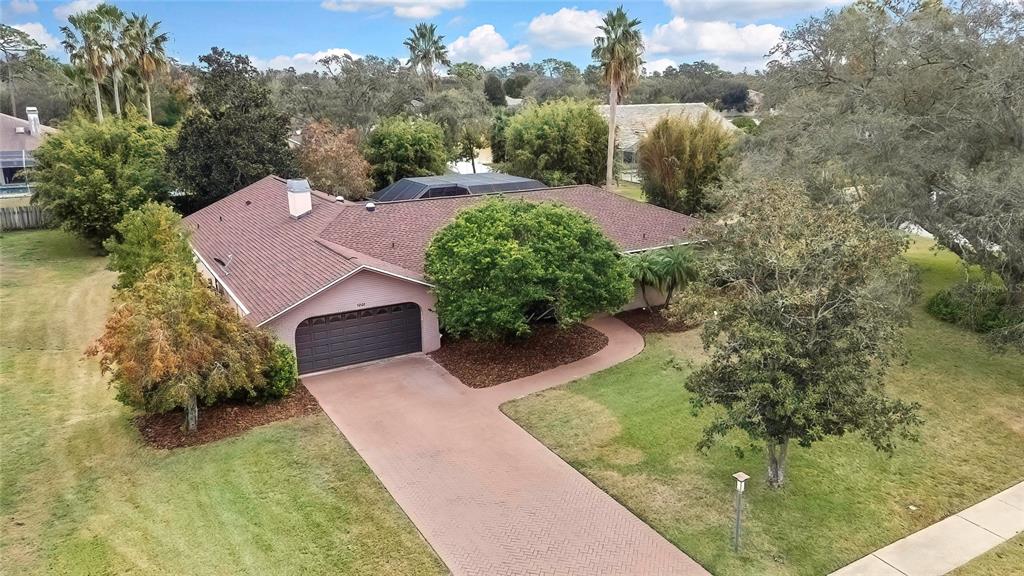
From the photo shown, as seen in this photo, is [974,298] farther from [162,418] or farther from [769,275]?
[162,418]

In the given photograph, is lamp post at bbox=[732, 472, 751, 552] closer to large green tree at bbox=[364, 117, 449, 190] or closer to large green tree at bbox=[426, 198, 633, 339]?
large green tree at bbox=[426, 198, 633, 339]

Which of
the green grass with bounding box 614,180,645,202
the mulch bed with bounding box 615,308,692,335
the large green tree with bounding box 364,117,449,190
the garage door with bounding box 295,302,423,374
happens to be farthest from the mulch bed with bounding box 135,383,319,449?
the green grass with bounding box 614,180,645,202

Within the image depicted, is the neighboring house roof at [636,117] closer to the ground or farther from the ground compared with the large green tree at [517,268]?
farther from the ground

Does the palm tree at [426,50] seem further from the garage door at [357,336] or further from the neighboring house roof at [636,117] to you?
the garage door at [357,336]

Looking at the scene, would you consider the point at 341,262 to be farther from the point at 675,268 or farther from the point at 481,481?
the point at 675,268

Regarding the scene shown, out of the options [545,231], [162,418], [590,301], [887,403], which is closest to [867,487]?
[887,403]

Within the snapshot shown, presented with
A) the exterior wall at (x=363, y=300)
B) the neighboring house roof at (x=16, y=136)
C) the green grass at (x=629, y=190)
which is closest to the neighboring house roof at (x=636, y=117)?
the green grass at (x=629, y=190)

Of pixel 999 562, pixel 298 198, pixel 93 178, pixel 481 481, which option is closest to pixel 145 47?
pixel 93 178
